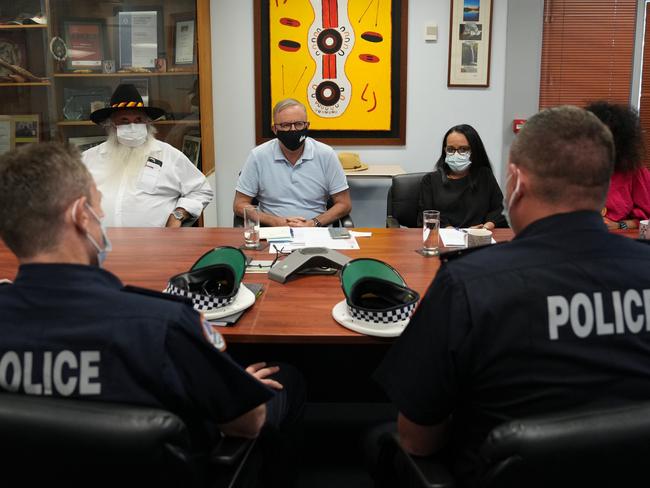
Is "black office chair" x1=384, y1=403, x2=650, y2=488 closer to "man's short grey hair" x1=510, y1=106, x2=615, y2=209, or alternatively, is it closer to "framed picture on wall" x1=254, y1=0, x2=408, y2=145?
"man's short grey hair" x1=510, y1=106, x2=615, y2=209

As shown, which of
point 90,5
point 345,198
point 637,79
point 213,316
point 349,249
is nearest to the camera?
point 213,316

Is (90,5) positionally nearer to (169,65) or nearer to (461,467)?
(169,65)

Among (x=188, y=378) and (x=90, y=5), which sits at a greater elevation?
(x=90, y=5)

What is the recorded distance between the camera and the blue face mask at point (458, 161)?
3215 mm

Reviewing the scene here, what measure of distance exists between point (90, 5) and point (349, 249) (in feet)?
9.59

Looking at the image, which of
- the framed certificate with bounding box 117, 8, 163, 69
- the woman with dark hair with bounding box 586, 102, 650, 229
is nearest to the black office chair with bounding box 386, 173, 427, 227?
the woman with dark hair with bounding box 586, 102, 650, 229

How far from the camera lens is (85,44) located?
427cm

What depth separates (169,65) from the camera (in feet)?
14.2

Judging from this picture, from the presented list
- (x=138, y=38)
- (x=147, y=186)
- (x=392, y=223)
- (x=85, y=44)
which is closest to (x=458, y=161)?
(x=392, y=223)

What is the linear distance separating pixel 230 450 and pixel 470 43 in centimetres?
376

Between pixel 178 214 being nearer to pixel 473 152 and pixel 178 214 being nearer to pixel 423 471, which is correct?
pixel 473 152

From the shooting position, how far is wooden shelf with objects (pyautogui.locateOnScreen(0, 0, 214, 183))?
13.8 ft

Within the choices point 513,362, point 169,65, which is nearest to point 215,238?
point 513,362

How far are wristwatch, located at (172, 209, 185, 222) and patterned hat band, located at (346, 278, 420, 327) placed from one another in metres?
1.72
